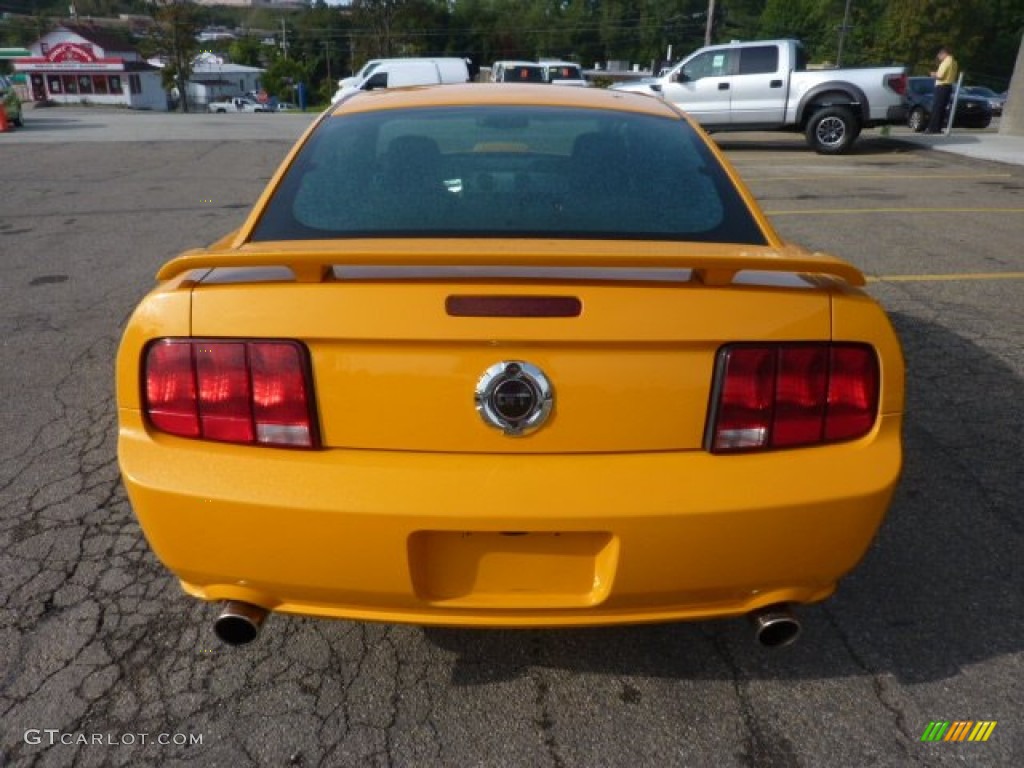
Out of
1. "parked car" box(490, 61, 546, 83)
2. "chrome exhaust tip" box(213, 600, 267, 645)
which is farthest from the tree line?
Answer: "chrome exhaust tip" box(213, 600, 267, 645)

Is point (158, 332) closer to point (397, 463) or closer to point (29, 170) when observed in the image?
point (397, 463)

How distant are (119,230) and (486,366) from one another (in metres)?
7.87

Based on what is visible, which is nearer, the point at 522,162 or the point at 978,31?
the point at 522,162

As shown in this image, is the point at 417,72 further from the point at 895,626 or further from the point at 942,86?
the point at 895,626

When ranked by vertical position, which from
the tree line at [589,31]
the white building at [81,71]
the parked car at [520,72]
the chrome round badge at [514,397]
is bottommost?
the white building at [81,71]

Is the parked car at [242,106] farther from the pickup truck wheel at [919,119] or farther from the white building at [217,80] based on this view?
the pickup truck wheel at [919,119]

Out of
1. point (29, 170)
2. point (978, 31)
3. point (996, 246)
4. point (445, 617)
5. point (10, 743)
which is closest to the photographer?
point (445, 617)

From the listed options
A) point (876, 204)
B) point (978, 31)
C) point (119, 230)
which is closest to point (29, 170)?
point (119, 230)

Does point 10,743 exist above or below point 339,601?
below

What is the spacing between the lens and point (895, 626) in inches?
99.4

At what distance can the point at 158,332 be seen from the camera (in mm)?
1888

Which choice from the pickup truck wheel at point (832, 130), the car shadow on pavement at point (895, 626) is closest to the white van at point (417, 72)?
the pickup truck wheel at point (832, 130)

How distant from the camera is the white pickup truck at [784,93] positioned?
14.5 meters

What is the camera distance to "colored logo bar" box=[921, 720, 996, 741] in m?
2.12
